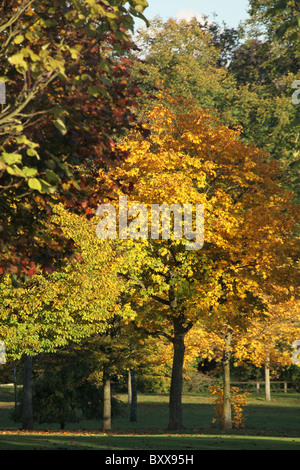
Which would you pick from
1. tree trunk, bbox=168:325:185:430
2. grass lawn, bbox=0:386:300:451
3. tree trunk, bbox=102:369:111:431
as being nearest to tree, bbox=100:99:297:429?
tree trunk, bbox=168:325:185:430

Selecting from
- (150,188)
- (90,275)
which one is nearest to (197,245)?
(150,188)

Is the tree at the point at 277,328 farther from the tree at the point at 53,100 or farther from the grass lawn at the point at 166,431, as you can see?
the tree at the point at 53,100

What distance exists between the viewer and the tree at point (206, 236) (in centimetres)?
2319

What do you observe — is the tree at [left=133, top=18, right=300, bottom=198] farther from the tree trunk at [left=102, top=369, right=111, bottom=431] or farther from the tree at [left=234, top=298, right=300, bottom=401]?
the tree trunk at [left=102, top=369, right=111, bottom=431]

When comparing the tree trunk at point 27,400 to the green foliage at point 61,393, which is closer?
the tree trunk at point 27,400

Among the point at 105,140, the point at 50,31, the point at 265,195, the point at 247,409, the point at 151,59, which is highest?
the point at 151,59

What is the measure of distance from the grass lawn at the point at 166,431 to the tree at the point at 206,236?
13.8 ft

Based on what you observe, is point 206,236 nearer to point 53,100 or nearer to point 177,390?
point 177,390

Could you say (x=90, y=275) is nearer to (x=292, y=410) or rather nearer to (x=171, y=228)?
(x=171, y=228)

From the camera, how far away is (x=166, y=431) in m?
26.2

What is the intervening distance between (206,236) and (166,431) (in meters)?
8.91

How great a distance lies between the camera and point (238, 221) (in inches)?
938

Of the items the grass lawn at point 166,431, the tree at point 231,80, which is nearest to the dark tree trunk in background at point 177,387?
the grass lawn at point 166,431
